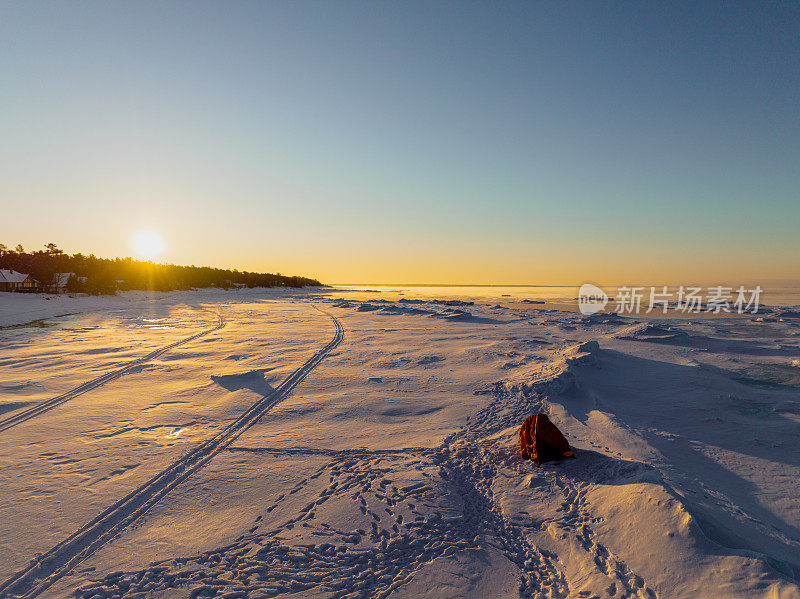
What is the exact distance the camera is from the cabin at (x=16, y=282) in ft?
107

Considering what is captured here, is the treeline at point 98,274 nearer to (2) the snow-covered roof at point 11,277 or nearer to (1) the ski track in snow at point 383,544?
(2) the snow-covered roof at point 11,277

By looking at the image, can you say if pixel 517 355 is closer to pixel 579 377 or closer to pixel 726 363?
pixel 579 377

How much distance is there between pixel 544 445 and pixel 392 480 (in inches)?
88.7

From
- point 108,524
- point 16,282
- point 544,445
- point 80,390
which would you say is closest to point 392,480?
point 544,445

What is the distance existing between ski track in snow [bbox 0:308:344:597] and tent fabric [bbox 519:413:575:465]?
472cm

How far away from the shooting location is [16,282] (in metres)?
33.6

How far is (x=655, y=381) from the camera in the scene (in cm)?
949

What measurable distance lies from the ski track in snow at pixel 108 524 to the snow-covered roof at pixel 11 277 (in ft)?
139

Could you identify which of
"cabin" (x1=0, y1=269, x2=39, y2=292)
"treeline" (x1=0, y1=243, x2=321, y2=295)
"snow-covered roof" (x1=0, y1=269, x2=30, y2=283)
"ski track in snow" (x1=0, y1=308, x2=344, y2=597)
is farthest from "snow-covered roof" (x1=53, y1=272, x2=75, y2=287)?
"ski track in snow" (x1=0, y1=308, x2=344, y2=597)

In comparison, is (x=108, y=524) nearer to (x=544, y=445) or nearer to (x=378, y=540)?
(x=378, y=540)

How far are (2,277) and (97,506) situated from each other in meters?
43.6

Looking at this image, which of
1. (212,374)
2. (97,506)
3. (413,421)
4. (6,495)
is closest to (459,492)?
(413,421)

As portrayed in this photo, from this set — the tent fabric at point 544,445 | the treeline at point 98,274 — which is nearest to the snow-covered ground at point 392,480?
the tent fabric at point 544,445

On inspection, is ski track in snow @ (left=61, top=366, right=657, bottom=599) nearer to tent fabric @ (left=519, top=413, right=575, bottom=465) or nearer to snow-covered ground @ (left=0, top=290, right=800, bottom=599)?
snow-covered ground @ (left=0, top=290, right=800, bottom=599)
